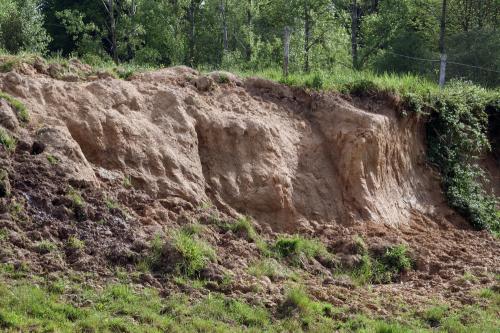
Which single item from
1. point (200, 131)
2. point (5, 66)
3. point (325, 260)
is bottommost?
point (325, 260)

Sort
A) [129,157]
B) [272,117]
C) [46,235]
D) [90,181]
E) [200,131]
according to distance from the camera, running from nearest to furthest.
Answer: [46,235], [90,181], [129,157], [200,131], [272,117]

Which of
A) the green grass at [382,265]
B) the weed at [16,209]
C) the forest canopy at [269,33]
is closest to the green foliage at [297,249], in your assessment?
the green grass at [382,265]

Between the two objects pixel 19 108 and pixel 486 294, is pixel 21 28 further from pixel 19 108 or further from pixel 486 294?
pixel 486 294

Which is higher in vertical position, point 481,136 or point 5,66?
point 5,66

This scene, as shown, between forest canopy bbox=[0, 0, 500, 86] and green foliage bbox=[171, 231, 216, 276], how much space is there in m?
14.2

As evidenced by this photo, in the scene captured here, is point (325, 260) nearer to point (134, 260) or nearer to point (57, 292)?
point (134, 260)

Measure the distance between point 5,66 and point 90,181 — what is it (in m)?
2.39

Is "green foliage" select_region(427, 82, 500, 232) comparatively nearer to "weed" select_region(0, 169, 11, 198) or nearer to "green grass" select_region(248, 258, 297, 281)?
"green grass" select_region(248, 258, 297, 281)

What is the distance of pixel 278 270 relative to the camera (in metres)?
9.70

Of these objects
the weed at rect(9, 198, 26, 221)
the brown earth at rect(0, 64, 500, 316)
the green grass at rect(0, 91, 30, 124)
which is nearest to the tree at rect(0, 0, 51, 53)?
the brown earth at rect(0, 64, 500, 316)

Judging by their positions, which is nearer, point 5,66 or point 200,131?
point 5,66

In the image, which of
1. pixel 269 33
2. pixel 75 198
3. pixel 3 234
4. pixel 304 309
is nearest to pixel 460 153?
pixel 304 309

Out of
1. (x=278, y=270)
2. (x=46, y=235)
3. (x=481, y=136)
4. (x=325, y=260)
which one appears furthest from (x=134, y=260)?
(x=481, y=136)

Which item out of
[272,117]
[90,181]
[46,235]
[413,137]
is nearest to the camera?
[46,235]
